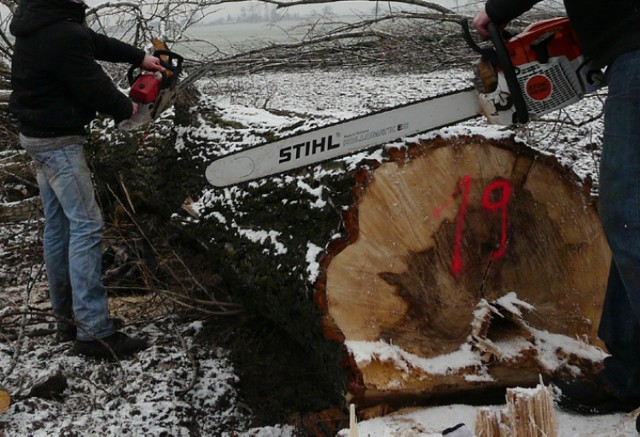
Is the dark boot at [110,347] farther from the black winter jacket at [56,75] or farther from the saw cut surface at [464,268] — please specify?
the saw cut surface at [464,268]

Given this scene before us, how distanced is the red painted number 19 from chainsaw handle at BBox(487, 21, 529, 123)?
23cm

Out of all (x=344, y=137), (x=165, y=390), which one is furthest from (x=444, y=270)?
(x=165, y=390)

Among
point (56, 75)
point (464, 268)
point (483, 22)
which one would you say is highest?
point (56, 75)

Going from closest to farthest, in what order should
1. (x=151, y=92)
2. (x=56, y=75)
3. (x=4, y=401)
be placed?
1. (x=4, y=401)
2. (x=56, y=75)
3. (x=151, y=92)

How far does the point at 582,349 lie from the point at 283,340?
4.05 ft

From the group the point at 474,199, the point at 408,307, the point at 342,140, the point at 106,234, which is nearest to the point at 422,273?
the point at 408,307

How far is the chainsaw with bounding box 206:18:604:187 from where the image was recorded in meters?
2.01

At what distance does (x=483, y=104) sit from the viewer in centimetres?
214

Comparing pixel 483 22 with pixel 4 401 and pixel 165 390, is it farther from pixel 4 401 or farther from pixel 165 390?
pixel 4 401

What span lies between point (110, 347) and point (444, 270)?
151 centimetres

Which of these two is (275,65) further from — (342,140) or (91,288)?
(342,140)

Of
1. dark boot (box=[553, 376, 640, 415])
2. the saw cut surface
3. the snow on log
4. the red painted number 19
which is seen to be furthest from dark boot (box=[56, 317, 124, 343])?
dark boot (box=[553, 376, 640, 415])

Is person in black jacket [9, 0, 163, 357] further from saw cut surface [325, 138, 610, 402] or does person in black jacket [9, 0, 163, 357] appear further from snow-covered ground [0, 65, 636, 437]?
saw cut surface [325, 138, 610, 402]

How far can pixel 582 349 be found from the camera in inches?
85.7
